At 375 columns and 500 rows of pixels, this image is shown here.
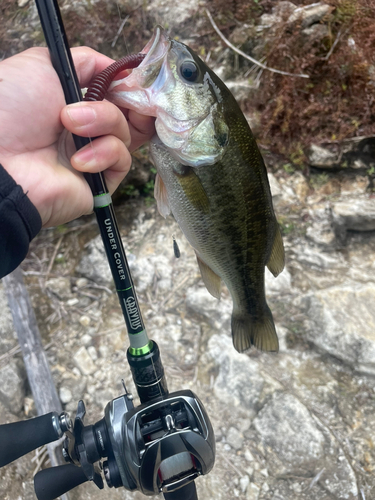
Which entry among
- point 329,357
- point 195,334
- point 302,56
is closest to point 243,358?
point 195,334

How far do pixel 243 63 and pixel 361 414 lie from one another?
3.26 m

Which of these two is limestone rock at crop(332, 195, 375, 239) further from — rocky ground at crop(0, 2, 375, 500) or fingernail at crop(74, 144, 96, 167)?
fingernail at crop(74, 144, 96, 167)

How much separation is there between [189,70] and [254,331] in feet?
4.11

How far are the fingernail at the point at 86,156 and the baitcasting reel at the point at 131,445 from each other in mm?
852

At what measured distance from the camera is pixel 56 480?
1204mm

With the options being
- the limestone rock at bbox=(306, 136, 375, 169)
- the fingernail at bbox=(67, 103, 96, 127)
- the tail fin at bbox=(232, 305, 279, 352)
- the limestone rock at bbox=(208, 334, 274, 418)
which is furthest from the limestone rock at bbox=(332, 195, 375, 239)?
the fingernail at bbox=(67, 103, 96, 127)

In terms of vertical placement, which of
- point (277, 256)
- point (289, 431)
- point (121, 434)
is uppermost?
point (277, 256)

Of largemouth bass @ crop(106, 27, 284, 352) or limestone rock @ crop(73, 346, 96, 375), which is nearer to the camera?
largemouth bass @ crop(106, 27, 284, 352)

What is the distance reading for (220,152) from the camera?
51.3 inches

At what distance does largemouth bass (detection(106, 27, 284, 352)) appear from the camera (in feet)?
3.99

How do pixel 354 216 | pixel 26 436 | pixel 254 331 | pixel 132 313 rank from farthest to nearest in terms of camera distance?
pixel 354 216
pixel 254 331
pixel 132 313
pixel 26 436

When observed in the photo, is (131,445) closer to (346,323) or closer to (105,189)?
(105,189)

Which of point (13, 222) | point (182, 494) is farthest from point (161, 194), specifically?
point (182, 494)

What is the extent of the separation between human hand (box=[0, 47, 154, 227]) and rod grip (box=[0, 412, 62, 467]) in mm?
765
